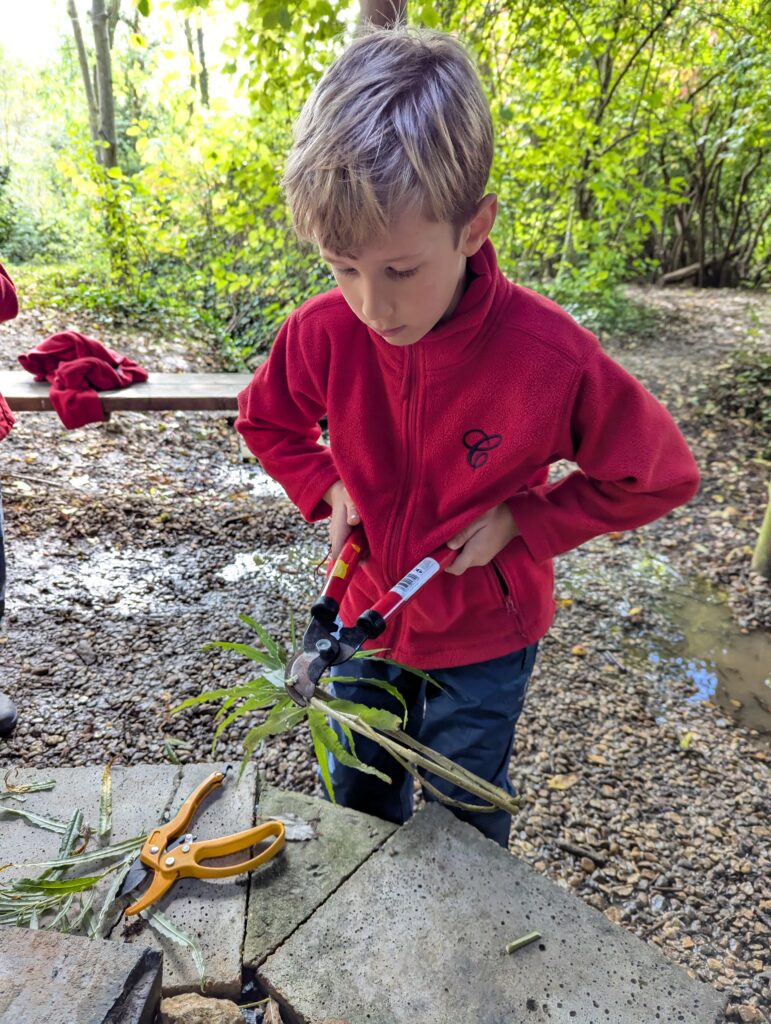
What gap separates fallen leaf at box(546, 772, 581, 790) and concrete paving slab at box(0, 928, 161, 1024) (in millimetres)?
1781

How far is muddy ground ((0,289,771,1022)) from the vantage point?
7.66 ft

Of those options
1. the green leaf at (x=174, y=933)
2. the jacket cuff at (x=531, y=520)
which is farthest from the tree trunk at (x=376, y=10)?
the green leaf at (x=174, y=933)

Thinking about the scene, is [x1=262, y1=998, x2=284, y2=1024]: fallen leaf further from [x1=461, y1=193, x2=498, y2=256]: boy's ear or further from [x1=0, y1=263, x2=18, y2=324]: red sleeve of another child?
[x1=0, y1=263, x2=18, y2=324]: red sleeve of another child

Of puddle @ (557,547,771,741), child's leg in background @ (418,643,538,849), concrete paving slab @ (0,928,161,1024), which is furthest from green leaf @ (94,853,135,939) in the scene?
puddle @ (557,547,771,741)

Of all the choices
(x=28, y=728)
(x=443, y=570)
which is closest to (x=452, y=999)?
(x=443, y=570)

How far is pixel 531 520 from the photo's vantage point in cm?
154

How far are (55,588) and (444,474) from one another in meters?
2.73

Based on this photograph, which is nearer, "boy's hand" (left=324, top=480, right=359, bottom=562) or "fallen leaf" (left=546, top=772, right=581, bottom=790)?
"boy's hand" (left=324, top=480, right=359, bottom=562)

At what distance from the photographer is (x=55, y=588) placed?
3.51 m

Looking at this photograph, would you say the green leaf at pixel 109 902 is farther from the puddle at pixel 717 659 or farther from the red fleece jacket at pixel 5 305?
the puddle at pixel 717 659

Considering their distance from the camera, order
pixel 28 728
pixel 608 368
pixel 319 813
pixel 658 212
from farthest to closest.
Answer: pixel 658 212
pixel 28 728
pixel 319 813
pixel 608 368

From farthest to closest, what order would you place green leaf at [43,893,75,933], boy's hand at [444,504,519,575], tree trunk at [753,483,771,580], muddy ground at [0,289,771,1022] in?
tree trunk at [753,483,771,580]
muddy ground at [0,289,771,1022]
boy's hand at [444,504,519,575]
green leaf at [43,893,75,933]

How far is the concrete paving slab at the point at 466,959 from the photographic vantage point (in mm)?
1304

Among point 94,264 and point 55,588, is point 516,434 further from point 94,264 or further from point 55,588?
point 94,264
